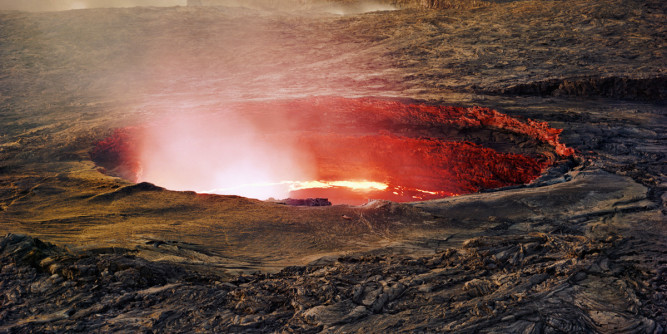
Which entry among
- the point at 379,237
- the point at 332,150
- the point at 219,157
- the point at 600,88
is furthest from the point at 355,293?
the point at 600,88

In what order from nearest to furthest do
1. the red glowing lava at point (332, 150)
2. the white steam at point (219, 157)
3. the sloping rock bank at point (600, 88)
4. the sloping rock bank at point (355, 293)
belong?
1. the sloping rock bank at point (355, 293)
2. the red glowing lava at point (332, 150)
3. the white steam at point (219, 157)
4. the sloping rock bank at point (600, 88)

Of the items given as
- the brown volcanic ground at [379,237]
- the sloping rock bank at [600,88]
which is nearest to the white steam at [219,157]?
the brown volcanic ground at [379,237]

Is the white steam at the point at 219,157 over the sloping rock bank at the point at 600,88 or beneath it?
beneath

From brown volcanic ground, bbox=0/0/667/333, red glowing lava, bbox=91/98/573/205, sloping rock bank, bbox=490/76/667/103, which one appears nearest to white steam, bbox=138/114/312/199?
red glowing lava, bbox=91/98/573/205

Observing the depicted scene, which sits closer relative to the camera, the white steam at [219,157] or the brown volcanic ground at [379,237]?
the brown volcanic ground at [379,237]

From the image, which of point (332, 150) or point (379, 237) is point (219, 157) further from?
point (379, 237)

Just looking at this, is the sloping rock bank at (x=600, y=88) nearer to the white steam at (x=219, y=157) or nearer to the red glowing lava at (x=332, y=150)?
the red glowing lava at (x=332, y=150)

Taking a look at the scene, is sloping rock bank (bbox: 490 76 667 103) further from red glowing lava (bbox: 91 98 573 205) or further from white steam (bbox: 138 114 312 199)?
white steam (bbox: 138 114 312 199)

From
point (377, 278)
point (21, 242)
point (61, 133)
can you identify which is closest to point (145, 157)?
point (61, 133)

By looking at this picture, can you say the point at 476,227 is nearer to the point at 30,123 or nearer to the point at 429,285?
the point at 429,285
